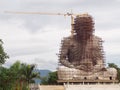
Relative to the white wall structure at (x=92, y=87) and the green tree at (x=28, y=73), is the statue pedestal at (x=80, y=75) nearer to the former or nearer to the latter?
the green tree at (x=28, y=73)

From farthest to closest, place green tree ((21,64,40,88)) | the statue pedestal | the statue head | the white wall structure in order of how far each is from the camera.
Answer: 1. the statue head
2. green tree ((21,64,40,88))
3. the statue pedestal
4. the white wall structure

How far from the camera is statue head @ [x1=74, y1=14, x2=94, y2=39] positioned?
185 ft

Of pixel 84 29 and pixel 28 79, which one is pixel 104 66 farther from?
pixel 28 79

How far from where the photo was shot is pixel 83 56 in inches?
2199

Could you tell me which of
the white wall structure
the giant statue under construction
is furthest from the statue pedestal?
the white wall structure

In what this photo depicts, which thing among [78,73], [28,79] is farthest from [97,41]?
[28,79]

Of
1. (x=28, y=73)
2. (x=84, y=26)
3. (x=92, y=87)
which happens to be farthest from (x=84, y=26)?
(x=92, y=87)

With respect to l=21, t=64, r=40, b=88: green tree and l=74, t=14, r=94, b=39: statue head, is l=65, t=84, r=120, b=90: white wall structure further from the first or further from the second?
l=74, t=14, r=94, b=39: statue head

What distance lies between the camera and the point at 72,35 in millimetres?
57844

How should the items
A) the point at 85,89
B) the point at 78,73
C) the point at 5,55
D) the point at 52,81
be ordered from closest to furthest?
the point at 5,55
the point at 85,89
the point at 78,73
the point at 52,81

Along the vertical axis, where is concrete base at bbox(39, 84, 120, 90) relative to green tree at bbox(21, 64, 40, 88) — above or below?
below

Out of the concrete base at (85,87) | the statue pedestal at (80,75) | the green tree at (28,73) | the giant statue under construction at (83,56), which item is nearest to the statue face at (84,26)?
the giant statue under construction at (83,56)

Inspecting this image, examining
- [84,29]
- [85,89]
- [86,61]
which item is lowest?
[85,89]

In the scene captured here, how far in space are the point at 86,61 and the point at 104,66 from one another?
6.46ft
